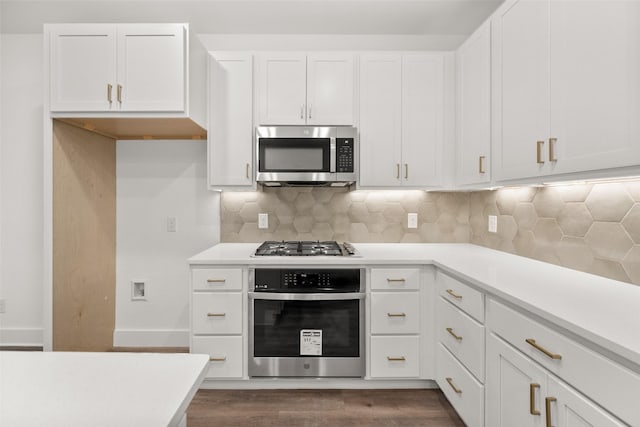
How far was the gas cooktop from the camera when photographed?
8.01 ft

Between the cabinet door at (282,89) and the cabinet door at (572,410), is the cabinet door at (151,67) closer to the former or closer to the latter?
the cabinet door at (282,89)

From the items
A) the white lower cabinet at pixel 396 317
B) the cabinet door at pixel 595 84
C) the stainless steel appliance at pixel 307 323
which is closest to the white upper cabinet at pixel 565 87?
the cabinet door at pixel 595 84

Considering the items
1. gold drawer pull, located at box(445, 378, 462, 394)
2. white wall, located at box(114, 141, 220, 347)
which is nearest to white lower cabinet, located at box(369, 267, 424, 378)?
gold drawer pull, located at box(445, 378, 462, 394)

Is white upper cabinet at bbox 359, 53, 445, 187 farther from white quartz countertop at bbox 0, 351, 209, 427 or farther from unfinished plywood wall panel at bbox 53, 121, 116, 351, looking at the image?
white quartz countertop at bbox 0, 351, 209, 427

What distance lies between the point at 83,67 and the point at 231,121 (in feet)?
3.13

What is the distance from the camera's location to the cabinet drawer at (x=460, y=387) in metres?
1.71

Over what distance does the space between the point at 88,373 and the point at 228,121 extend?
2.18 m

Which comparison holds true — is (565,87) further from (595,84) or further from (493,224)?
(493,224)

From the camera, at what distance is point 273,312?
2.33 m

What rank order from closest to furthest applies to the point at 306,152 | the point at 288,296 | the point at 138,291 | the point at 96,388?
the point at 96,388, the point at 288,296, the point at 306,152, the point at 138,291

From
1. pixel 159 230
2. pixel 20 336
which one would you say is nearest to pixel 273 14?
pixel 159 230

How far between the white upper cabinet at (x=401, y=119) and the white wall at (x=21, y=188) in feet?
8.72

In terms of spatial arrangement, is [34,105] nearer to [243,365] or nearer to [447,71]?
[243,365]

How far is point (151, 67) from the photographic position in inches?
92.1
